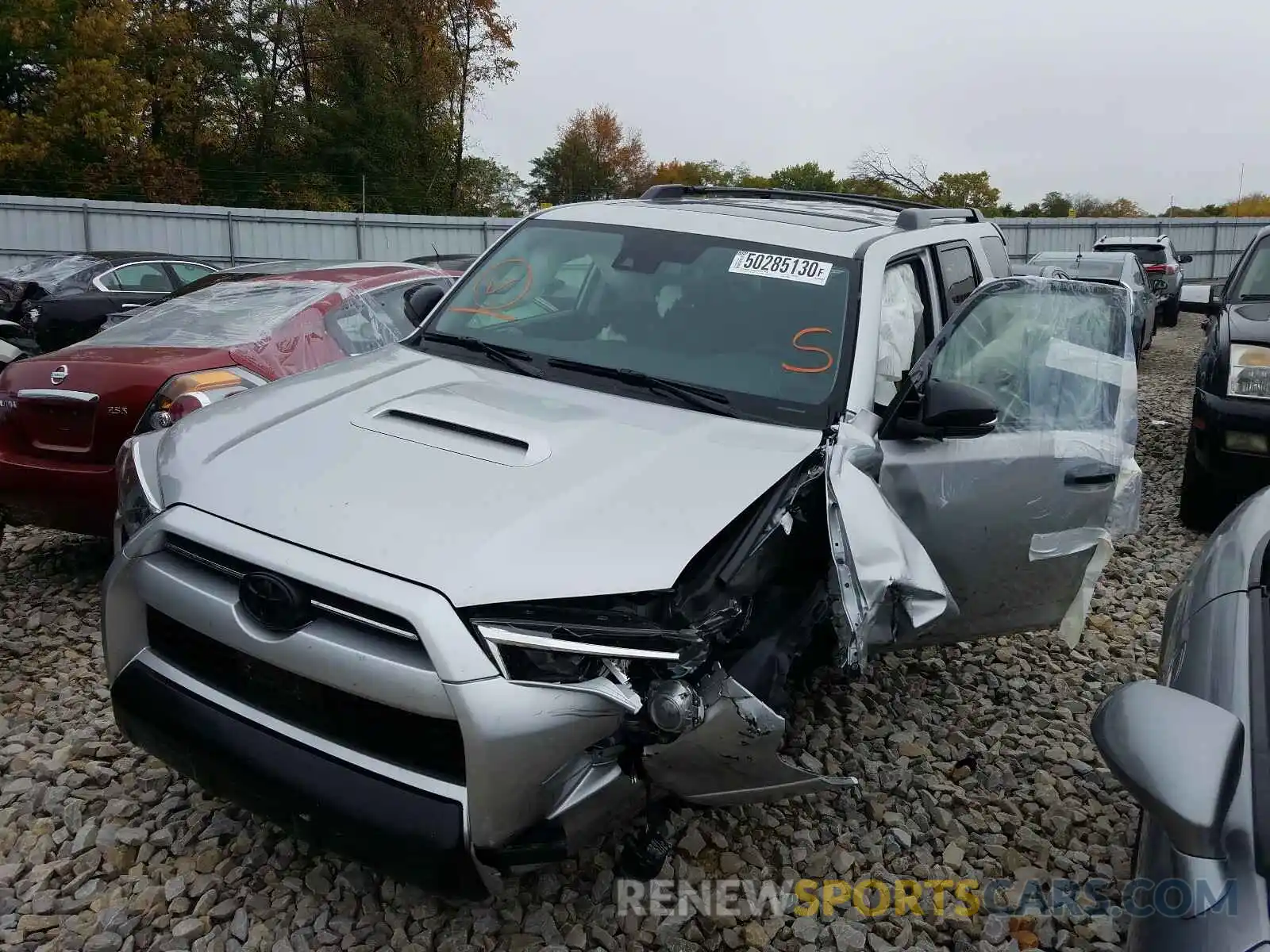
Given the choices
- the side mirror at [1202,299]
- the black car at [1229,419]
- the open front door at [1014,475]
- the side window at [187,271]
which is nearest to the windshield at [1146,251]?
the side mirror at [1202,299]

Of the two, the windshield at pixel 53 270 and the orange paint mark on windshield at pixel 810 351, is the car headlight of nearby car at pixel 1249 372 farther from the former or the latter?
the windshield at pixel 53 270

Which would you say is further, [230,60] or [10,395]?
[230,60]

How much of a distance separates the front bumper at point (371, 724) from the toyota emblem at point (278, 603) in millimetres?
27

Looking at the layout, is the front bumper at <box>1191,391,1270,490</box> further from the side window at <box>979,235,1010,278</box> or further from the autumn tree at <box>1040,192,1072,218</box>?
the autumn tree at <box>1040,192,1072,218</box>

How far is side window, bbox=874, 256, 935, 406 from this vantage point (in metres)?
3.39

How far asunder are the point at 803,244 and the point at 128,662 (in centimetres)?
257

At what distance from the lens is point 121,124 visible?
2567cm

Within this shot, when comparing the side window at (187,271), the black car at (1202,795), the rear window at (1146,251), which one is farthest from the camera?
the rear window at (1146,251)

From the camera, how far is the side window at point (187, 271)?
12242 millimetres

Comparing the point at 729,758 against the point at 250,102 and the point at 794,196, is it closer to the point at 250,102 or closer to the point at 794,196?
the point at 794,196

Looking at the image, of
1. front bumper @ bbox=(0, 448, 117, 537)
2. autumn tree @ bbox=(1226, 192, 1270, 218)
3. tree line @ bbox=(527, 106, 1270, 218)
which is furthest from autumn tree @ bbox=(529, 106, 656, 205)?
front bumper @ bbox=(0, 448, 117, 537)

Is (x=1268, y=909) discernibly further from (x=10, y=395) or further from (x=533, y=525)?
(x=10, y=395)

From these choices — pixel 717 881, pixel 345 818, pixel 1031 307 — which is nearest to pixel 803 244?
pixel 1031 307

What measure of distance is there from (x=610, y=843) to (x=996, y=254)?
12.0 feet
